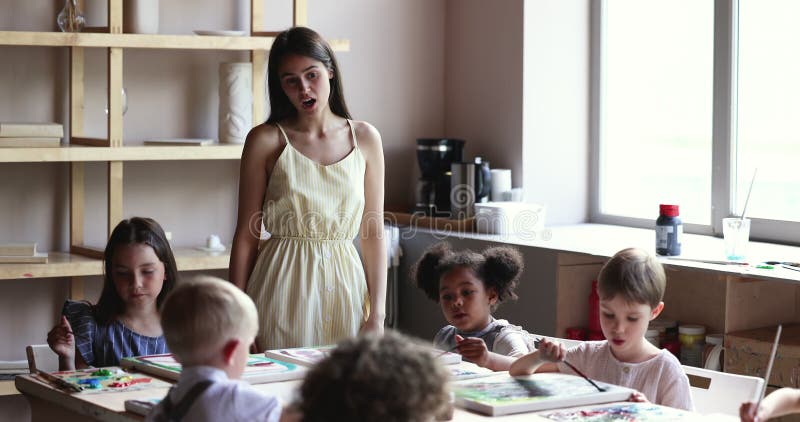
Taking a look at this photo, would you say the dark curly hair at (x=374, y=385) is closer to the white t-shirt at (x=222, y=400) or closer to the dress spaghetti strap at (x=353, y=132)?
the white t-shirt at (x=222, y=400)

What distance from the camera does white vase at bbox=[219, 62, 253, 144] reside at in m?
3.91

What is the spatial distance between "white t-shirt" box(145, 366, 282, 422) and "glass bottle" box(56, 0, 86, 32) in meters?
2.24

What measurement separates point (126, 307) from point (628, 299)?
124cm

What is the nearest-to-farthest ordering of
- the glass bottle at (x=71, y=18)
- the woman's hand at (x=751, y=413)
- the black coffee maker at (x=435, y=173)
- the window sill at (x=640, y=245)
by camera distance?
the woman's hand at (x=751, y=413), the window sill at (x=640, y=245), the glass bottle at (x=71, y=18), the black coffee maker at (x=435, y=173)

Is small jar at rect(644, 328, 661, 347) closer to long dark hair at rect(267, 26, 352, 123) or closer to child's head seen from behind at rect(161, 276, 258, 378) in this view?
long dark hair at rect(267, 26, 352, 123)

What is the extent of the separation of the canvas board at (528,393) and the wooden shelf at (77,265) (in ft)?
5.74

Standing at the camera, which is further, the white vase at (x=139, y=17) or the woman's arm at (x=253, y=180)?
the white vase at (x=139, y=17)

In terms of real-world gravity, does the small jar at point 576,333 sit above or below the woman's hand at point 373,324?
below

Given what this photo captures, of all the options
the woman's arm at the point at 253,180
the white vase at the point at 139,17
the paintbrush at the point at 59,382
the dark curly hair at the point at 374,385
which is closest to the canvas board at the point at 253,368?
the paintbrush at the point at 59,382

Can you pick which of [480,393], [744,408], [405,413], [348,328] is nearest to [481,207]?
[348,328]

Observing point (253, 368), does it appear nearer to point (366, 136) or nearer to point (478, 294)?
point (478, 294)

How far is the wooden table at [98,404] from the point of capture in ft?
6.46

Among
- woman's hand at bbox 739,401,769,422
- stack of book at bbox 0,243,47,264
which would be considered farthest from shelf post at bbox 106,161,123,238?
woman's hand at bbox 739,401,769,422

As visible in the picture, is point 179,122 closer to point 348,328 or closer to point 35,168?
point 35,168
